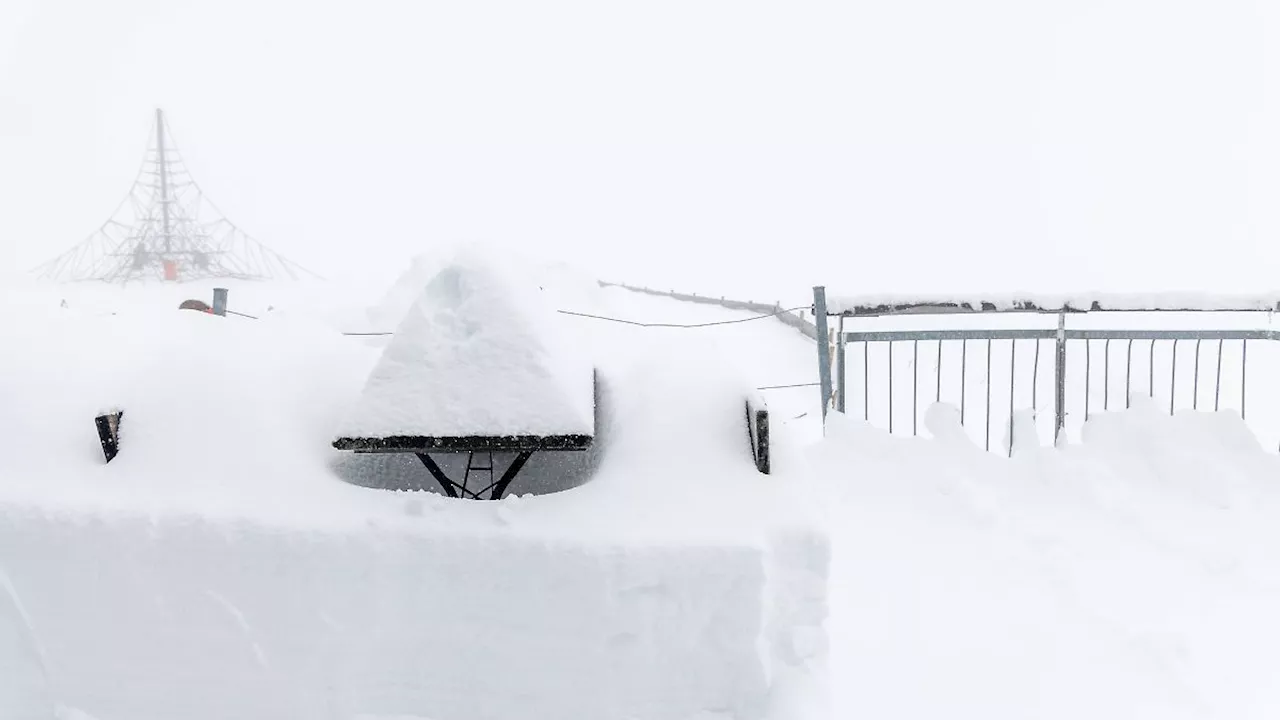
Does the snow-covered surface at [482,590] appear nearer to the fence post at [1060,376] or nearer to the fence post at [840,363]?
the fence post at [1060,376]

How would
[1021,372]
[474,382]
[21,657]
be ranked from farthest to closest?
[1021,372] < [21,657] < [474,382]

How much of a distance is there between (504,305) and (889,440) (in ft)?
12.4

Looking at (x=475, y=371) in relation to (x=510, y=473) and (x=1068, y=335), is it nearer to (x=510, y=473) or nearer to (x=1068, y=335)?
(x=510, y=473)

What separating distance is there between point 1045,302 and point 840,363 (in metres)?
1.51

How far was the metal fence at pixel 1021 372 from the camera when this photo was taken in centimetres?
606

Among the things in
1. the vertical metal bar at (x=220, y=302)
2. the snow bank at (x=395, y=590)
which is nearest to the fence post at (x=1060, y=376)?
the snow bank at (x=395, y=590)

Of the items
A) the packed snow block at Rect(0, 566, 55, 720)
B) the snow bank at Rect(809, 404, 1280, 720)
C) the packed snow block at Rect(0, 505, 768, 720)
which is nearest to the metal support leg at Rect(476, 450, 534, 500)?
the packed snow block at Rect(0, 505, 768, 720)

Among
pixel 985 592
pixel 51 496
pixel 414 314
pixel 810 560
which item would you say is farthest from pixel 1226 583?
pixel 51 496

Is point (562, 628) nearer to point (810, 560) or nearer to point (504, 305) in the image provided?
point (810, 560)

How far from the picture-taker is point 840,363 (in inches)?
251

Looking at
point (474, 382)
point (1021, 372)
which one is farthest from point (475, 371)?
point (1021, 372)

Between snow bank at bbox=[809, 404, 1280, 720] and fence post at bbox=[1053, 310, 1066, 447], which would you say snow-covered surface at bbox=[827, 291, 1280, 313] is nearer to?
fence post at bbox=[1053, 310, 1066, 447]

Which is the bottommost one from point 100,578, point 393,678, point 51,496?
point 393,678

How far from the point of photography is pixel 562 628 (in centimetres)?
314
